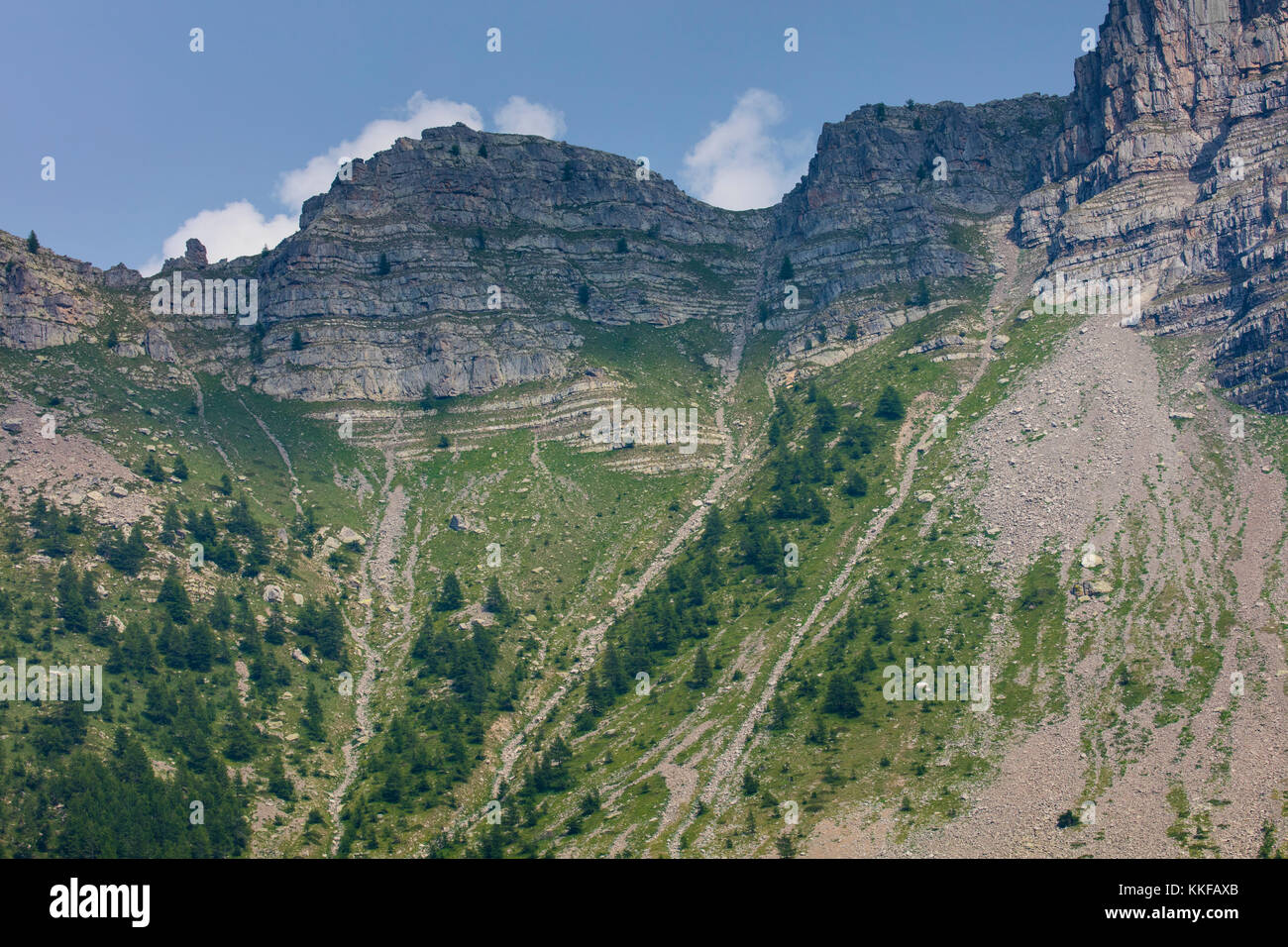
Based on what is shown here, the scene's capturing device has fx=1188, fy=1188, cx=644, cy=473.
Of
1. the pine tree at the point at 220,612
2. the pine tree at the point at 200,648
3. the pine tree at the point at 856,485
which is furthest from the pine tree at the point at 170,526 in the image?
the pine tree at the point at 856,485

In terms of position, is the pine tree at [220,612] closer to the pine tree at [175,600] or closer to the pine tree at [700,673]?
the pine tree at [175,600]

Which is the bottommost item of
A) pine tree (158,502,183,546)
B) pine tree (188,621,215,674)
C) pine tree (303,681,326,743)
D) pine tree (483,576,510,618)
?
pine tree (303,681,326,743)

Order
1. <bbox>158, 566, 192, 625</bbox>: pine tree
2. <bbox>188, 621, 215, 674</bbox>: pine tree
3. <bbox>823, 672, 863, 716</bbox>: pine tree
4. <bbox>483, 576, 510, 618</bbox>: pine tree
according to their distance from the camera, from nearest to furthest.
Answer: <bbox>823, 672, 863, 716</bbox>: pine tree → <bbox>188, 621, 215, 674</bbox>: pine tree → <bbox>158, 566, 192, 625</bbox>: pine tree → <bbox>483, 576, 510, 618</bbox>: pine tree

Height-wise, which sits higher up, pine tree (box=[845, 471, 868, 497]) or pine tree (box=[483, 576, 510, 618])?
pine tree (box=[845, 471, 868, 497])

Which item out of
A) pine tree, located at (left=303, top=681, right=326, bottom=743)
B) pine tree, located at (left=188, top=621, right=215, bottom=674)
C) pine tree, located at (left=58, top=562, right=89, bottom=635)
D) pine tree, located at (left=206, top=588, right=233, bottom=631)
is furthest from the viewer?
pine tree, located at (left=206, top=588, right=233, bottom=631)

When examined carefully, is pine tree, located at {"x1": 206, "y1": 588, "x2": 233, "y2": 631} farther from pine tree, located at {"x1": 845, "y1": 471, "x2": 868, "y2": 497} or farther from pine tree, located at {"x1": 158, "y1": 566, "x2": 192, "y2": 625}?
pine tree, located at {"x1": 845, "y1": 471, "x2": 868, "y2": 497}

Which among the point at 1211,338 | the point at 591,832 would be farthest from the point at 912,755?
the point at 1211,338

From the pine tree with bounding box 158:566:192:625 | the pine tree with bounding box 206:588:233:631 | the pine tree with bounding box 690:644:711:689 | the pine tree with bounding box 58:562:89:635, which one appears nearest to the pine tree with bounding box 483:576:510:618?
the pine tree with bounding box 690:644:711:689

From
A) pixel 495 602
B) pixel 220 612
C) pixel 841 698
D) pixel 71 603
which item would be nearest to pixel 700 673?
pixel 841 698

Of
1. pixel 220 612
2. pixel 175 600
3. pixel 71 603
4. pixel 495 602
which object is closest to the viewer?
pixel 71 603

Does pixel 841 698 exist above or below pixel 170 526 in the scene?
below

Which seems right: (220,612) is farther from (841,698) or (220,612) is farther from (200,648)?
(841,698)
